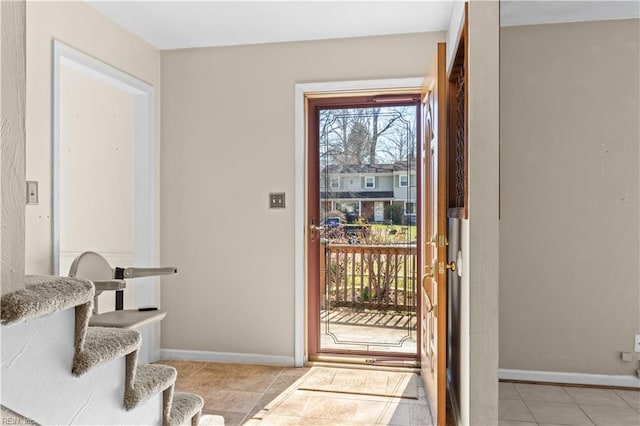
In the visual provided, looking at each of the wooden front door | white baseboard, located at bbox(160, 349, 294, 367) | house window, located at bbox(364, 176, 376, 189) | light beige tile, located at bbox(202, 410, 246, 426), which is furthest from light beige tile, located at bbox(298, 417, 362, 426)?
house window, located at bbox(364, 176, 376, 189)

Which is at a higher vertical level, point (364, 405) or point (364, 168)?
point (364, 168)

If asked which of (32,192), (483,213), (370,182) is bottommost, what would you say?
(483,213)

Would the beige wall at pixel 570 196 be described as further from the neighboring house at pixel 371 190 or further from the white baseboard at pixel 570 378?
the neighboring house at pixel 371 190

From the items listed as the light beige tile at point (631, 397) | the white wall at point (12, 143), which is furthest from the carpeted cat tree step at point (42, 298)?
the light beige tile at point (631, 397)

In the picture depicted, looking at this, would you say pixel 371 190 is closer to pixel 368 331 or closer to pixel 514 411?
pixel 368 331

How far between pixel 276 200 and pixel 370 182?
0.75m

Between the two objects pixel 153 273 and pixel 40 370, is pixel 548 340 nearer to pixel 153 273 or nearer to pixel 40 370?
pixel 153 273

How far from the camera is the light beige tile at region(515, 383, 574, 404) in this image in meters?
2.72

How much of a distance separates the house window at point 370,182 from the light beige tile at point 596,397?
1936 millimetres

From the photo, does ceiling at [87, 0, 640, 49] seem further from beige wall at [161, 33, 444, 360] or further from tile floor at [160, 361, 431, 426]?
tile floor at [160, 361, 431, 426]

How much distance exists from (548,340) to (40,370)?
10.1 ft

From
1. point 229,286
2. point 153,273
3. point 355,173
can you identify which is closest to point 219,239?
point 229,286

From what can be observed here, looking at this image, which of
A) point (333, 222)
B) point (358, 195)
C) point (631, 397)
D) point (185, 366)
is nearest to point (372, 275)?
point (333, 222)

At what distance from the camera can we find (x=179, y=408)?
1713 millimetres
